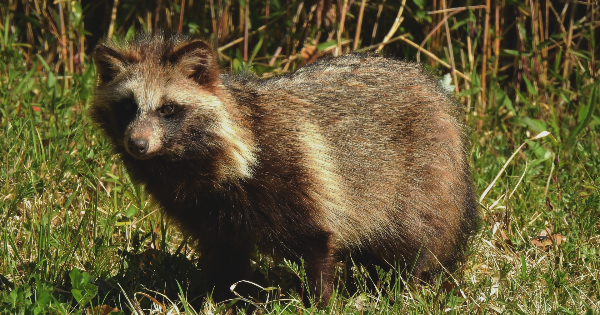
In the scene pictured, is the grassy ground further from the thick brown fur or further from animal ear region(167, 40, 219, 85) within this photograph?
animal ear region(167, 40, 219, 85)

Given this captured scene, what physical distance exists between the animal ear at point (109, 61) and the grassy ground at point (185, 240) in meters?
0.64

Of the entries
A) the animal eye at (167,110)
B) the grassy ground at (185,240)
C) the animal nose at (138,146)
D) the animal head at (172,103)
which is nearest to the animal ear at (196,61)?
the animal head at (172,103)

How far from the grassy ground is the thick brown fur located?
0.76ft

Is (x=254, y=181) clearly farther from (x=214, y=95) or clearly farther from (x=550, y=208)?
(x=550, y=208)

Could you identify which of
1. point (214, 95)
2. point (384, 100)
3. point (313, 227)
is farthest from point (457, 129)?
point (214, 95)

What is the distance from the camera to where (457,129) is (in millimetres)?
4613

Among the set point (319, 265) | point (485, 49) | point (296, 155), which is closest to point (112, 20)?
point (485, 49)

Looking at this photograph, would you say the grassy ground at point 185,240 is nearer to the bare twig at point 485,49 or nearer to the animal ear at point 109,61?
the bare twig at point 485,49

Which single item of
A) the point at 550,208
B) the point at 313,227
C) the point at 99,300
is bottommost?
the point at 550,208

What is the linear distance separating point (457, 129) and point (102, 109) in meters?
2.09

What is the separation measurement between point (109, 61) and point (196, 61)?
46 cm

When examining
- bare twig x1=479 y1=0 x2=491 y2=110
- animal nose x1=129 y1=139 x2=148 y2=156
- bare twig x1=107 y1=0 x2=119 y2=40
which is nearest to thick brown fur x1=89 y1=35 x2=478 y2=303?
animal nose x1=129 y1=139 x2=148 y2=156

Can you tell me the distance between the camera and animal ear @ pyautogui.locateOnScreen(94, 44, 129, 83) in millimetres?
3859

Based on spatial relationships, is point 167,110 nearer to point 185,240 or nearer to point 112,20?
point 185,240
